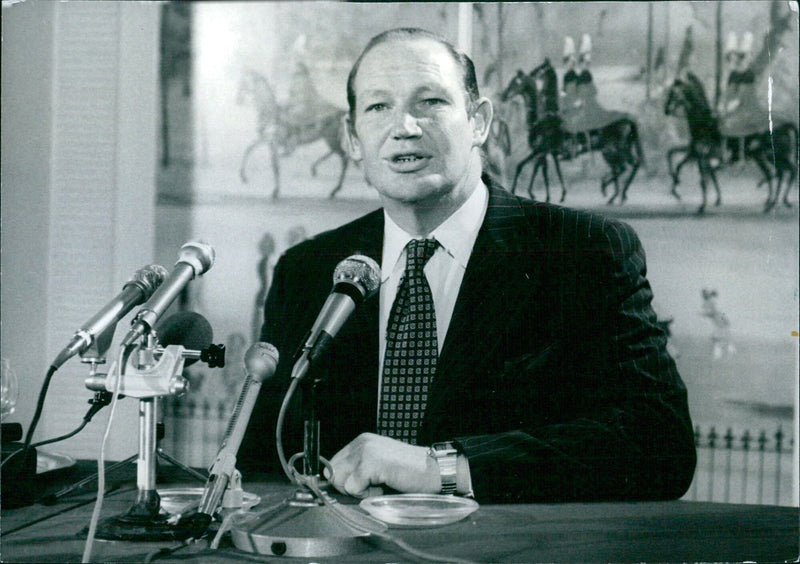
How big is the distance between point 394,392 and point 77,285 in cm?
103

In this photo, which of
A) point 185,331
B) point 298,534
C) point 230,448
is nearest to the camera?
point 298,534

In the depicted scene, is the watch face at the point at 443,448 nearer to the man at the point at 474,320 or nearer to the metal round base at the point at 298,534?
the man at the point at 474,320

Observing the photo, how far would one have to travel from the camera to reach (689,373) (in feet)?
8.93

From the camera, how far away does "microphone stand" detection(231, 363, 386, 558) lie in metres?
1.76

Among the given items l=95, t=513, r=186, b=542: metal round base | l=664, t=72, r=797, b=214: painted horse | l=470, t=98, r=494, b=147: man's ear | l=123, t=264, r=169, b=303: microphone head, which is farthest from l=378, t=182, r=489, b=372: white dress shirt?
l=95, t=513, r=186, b=542: metal round base

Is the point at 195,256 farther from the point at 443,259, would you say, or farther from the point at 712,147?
the point at 712,147

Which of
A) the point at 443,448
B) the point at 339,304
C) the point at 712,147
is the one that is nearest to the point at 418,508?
the point at 443,448

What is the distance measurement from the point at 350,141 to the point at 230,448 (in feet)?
3.82

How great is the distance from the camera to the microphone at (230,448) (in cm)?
182

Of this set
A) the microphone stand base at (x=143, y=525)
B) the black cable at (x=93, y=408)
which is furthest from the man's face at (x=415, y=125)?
the microphone stand base at (x=143, y=525)

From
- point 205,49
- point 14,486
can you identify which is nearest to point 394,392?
point 14,486

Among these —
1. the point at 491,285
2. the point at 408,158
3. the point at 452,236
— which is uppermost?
the point at 408,158

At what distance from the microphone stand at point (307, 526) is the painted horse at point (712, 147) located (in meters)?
1.53

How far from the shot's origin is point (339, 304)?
1817mm
